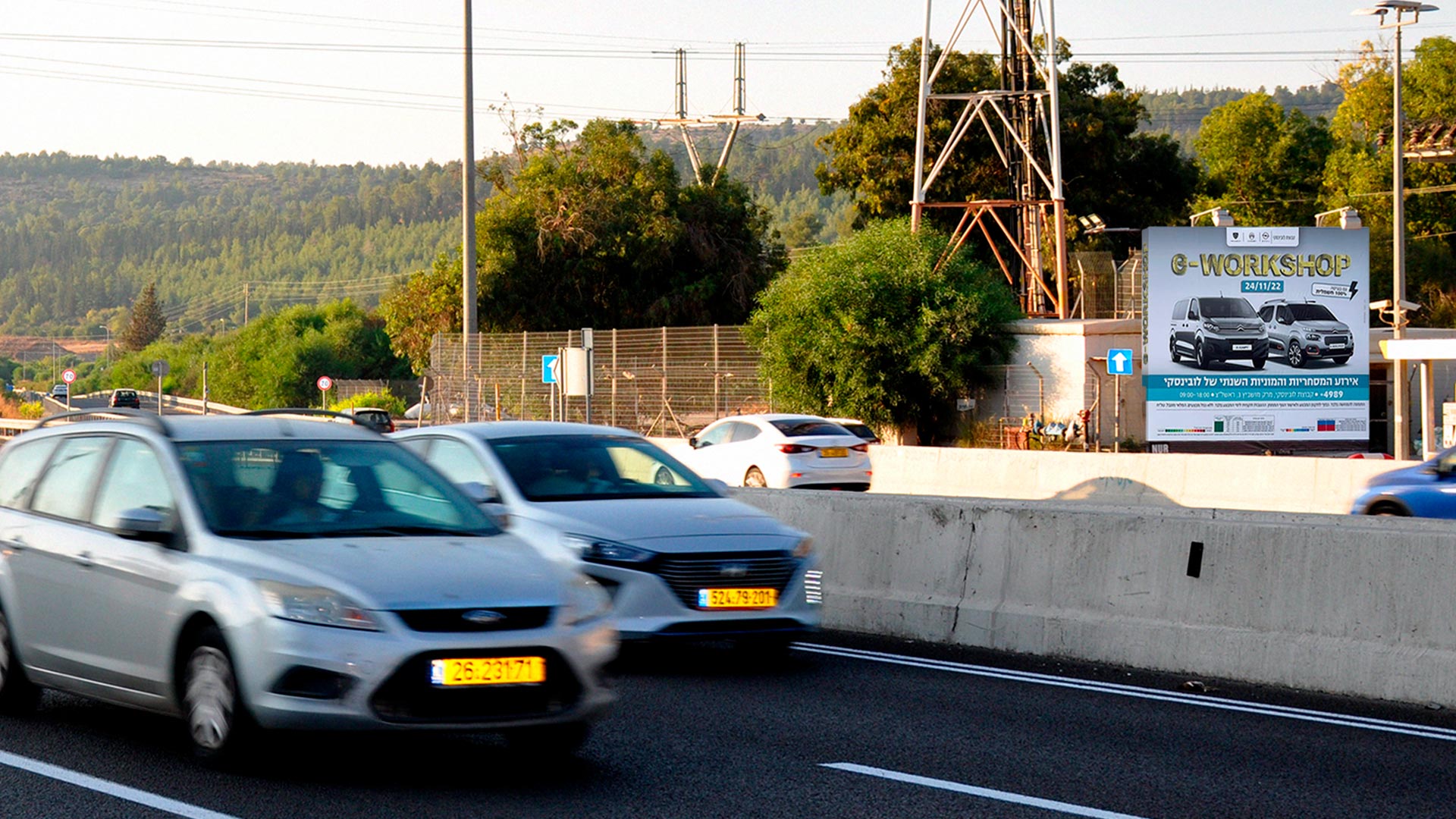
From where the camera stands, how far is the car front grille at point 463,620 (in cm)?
678

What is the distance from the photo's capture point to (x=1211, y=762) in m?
7.78

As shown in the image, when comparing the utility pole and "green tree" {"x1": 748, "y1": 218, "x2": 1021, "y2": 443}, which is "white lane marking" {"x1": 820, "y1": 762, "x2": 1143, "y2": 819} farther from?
"green tree" {"x1": 748, "y1": 218, "x2": 1021, "y2": 443}

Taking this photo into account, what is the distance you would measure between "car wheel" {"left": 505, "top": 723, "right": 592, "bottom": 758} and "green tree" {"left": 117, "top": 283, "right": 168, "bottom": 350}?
19116 centimetres

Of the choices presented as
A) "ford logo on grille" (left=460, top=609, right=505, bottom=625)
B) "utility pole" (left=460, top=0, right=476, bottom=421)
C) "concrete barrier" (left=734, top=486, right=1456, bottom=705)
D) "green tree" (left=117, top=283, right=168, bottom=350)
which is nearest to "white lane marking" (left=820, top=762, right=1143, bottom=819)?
"ford logo on grille" (left=460, top=609, right=505, bottom=625)

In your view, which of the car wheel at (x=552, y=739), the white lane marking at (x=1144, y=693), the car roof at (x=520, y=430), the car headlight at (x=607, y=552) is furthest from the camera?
the car roof at (x=520, y=430)

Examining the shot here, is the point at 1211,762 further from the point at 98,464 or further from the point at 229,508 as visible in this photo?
the point at 98,464

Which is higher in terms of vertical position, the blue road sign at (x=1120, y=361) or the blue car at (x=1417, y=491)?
the blue road sign at (x=1120, y=361)

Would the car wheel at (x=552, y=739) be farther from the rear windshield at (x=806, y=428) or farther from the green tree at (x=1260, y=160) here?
the green tree at (x=1260, y=160)

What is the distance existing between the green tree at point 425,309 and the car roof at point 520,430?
45.1m

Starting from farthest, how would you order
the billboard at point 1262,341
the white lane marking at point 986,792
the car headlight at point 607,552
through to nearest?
the billboard at point 1262,341, the car headlight at point 607,552, the white lane marking at point 986,792

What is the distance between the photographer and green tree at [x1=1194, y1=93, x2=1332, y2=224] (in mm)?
87875

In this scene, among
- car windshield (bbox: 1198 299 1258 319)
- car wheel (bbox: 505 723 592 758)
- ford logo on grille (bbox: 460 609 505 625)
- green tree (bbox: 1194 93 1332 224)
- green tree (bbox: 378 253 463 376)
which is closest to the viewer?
ford logo on grille (bbox: 460 609 505 625)

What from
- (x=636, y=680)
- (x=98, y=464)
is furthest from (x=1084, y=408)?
(x=98, y=464)

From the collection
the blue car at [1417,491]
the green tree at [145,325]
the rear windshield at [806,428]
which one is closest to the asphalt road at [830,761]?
the blue car at [1417,491]
